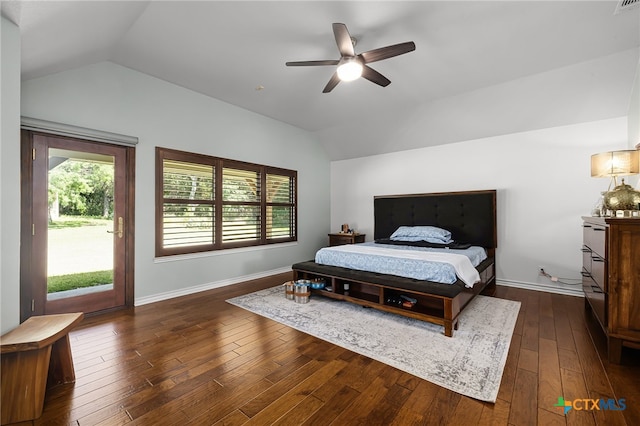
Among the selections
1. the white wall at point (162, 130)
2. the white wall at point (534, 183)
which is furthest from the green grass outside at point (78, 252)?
the white wall at point (534, 183)

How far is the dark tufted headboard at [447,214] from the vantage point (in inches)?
167

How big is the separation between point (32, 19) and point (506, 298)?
17.4 ft

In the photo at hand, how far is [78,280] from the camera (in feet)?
9.72

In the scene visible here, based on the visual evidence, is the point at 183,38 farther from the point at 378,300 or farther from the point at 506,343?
the point at 506,343

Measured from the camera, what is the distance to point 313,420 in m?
1.49

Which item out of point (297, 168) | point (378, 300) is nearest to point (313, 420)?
point (378, 300)

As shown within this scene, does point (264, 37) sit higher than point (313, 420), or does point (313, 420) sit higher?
point (264, 37)

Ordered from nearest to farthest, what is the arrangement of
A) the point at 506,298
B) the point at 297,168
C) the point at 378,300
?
1. the point at 378,300
2. the point at 506,298
3. the point at 297,168

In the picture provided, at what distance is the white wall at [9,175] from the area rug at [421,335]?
1.97 meters

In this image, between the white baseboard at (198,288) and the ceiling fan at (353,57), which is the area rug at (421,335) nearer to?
the white baseboard at (198,288)

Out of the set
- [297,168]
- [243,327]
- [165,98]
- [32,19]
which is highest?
[165,98]

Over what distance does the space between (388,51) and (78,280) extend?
13.0 feet

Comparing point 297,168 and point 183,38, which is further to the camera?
point 297,168

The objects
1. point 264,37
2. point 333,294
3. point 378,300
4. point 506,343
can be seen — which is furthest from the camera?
point 333,294
